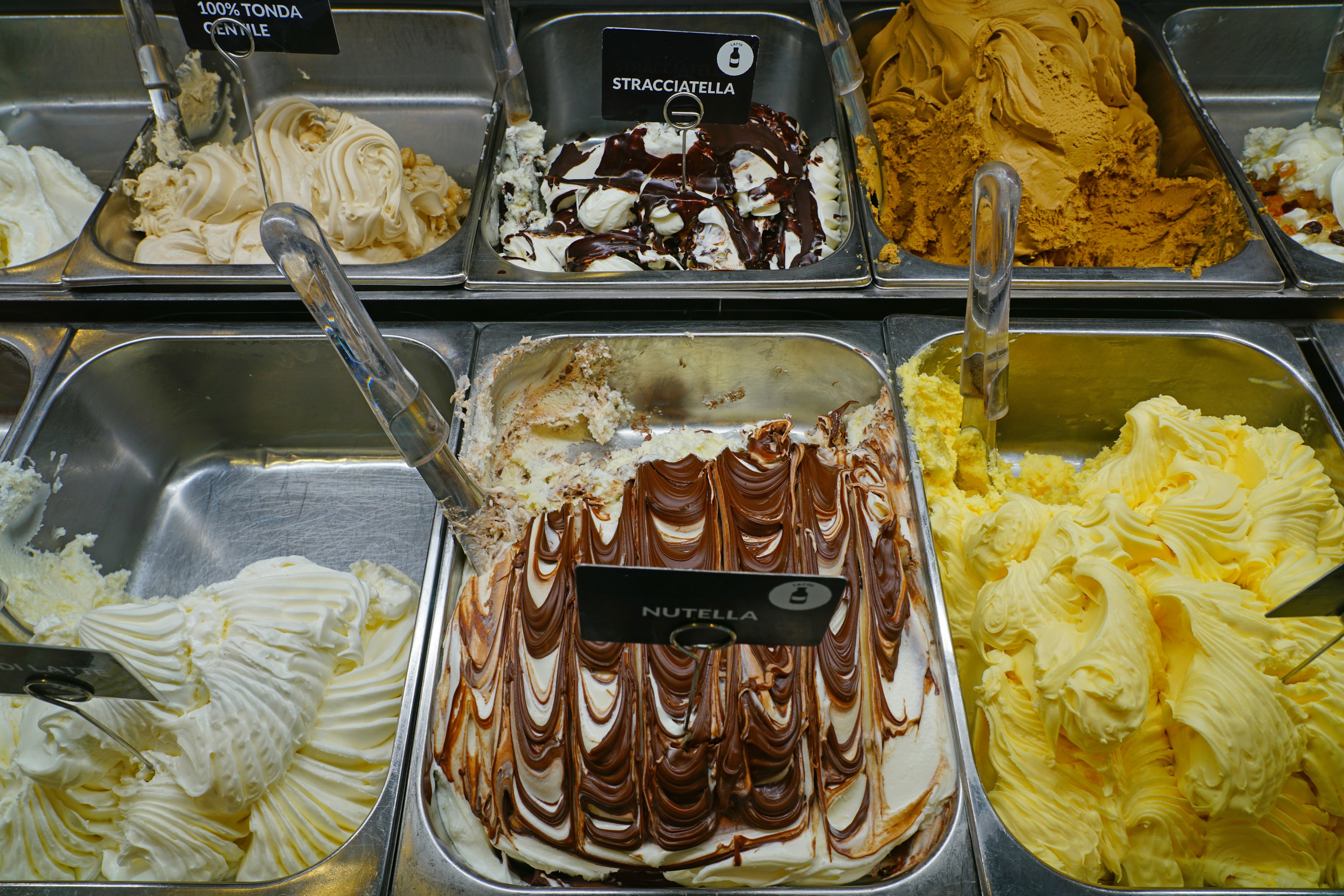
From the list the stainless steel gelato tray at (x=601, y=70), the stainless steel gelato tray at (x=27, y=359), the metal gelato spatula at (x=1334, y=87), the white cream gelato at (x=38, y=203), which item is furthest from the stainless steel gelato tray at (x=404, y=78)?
the metal gelato spatula at (x=1334, y=87)

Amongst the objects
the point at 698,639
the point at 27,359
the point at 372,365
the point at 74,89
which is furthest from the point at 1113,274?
the point at 74,89

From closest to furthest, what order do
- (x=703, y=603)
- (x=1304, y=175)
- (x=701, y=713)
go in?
(x=703, y=603) → (x=701, y=713) → (x=1304, y=175)

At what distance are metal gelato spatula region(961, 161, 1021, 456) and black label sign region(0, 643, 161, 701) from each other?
4.57ft

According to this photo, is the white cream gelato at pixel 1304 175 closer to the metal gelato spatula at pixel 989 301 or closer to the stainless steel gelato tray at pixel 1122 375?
the stainless steel gelato tray at pixel 1122 375

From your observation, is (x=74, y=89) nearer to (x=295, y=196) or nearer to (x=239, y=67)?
(x=239, y=67)

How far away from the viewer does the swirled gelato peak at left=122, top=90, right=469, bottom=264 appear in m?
2.04

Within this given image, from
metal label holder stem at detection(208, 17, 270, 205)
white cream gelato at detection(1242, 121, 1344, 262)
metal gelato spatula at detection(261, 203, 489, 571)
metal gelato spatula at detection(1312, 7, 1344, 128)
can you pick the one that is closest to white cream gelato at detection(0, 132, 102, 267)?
metal label holder stem at detection(208, 17, 270, 205)

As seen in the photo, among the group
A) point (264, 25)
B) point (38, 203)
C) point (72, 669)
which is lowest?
point (72, 669)

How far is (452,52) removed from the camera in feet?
8.38

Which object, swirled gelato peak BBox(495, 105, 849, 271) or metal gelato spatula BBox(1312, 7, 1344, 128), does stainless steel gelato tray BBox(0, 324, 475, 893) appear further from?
metal gelato spatula BBox(1312, 7, 1344, 128)

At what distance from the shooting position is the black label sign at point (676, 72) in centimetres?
180

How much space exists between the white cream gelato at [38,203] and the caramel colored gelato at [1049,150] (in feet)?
6.70

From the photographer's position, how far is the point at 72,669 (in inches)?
43.6

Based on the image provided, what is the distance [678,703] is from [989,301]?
33.3 inches
